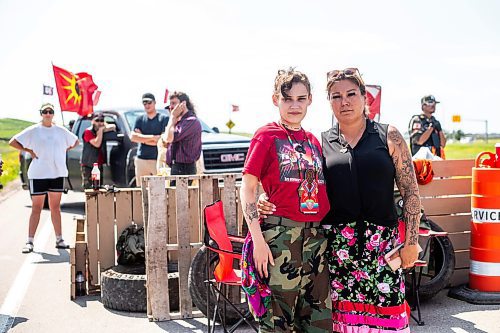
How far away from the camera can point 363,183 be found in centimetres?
372

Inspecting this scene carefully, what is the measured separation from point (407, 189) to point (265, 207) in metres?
0.86

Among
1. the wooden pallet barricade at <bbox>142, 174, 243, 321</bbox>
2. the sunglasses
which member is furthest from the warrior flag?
the sunglasses

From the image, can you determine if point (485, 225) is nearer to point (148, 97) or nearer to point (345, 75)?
point (345, 75)

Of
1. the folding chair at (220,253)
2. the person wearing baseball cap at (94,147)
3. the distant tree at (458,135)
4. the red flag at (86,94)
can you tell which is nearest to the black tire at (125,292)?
the folding chair at (220,253)

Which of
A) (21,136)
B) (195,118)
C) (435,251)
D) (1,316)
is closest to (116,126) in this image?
(21,136)

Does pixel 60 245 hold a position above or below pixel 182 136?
below

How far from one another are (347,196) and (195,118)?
515cm

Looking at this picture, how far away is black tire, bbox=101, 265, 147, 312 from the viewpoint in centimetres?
625

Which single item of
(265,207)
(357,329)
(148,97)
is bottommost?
(357,329)

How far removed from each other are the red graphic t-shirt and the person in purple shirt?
4893 millimetres

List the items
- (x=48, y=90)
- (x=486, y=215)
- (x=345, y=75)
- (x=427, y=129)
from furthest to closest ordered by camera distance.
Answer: (x=48, y=90) → (x=427, y=129) → (x=486, y=215) → (x=345, y=75)

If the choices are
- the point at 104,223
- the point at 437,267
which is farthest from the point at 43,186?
the point at 437,267

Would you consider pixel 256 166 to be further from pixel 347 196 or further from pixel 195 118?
pixel 195 118

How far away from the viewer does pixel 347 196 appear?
3.73 m
